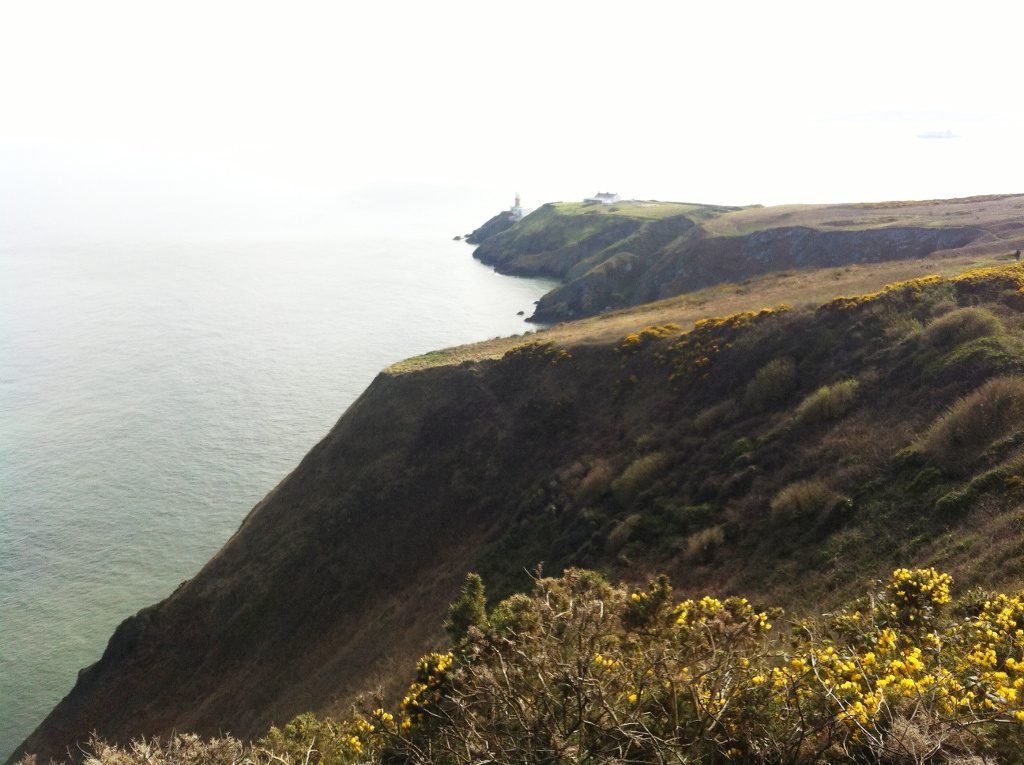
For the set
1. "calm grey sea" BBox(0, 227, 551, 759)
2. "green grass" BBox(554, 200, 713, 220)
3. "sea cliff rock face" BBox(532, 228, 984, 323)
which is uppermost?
"green grass" BBox(554, 200, 713, 220)

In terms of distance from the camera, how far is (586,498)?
28.1m

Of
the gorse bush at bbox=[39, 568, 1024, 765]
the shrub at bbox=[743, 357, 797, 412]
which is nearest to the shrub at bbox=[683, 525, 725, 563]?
the gorse bush at bbox=[39, 568, 1024, 765]

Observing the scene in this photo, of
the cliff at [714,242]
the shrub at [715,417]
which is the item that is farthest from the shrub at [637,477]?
the cliff at [714,242]

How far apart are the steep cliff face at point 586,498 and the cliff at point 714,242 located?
103 feet

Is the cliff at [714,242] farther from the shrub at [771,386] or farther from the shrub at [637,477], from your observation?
the shrub at [637,477]

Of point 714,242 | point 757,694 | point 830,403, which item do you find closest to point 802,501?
point 830,403

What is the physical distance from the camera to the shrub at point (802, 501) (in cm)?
1952

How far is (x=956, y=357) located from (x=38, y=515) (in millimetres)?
59425

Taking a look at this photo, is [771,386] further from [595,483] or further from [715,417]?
[595,483]

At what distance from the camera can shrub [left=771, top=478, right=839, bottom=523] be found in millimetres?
19516

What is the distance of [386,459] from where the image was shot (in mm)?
36719

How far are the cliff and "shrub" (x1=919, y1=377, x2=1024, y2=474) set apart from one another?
35.2 m

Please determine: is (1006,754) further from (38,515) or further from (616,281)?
(616,281)

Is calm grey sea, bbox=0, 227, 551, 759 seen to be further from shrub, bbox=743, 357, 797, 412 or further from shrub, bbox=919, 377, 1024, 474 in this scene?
shrub, bbox=919, 377, 1024, 474
